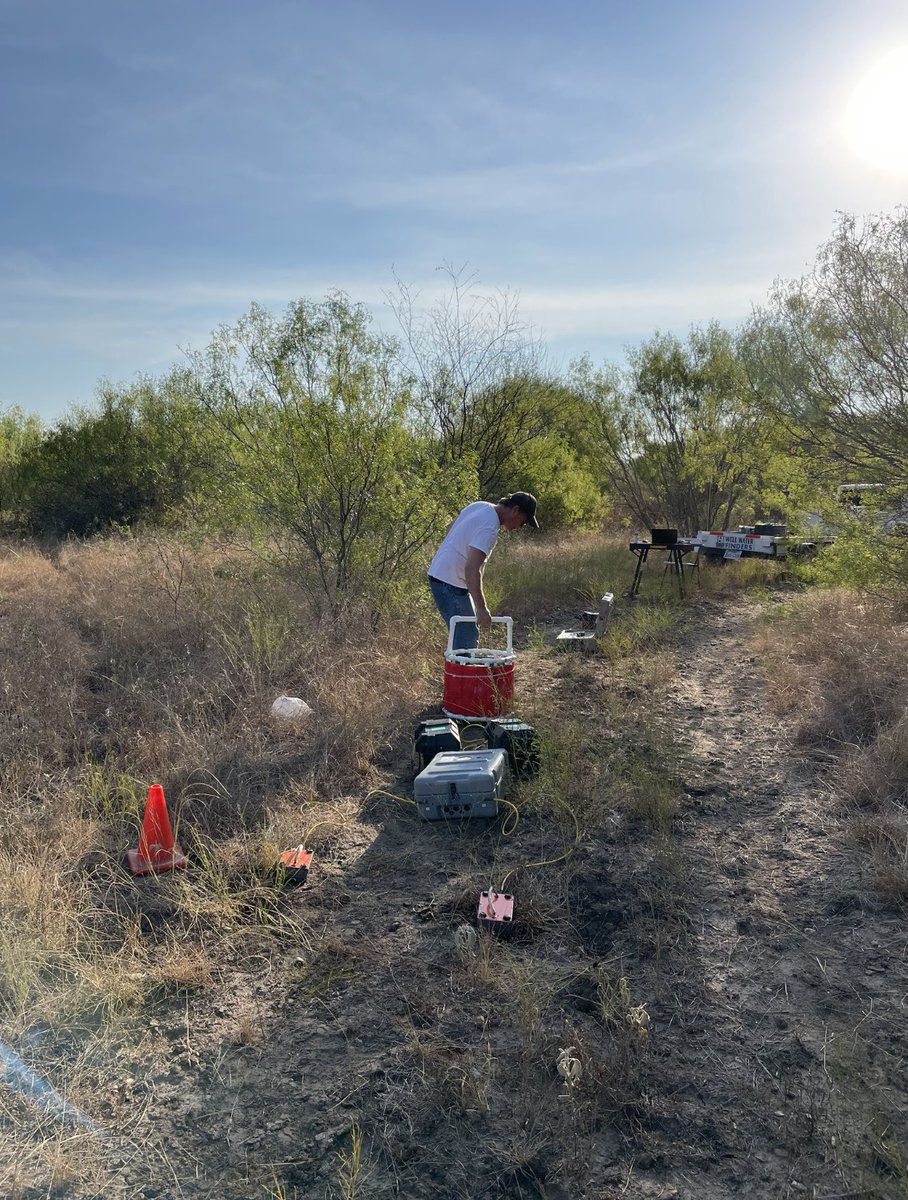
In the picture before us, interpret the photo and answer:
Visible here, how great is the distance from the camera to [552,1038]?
261 cm

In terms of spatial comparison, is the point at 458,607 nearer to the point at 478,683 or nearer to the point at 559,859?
the point at 478,683

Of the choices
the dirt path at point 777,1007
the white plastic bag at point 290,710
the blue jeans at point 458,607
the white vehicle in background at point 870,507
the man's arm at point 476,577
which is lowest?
the dirt path at point 777,1007

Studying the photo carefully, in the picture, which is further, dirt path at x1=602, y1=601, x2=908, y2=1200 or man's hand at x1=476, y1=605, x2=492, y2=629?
man's hand at x1=476, y1=605, x2=492, y2=629

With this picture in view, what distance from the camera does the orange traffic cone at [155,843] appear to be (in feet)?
11.9

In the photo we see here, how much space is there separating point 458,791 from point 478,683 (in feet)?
4.05

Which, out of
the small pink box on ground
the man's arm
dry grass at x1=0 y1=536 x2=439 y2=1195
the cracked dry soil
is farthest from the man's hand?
the small pink box on ground

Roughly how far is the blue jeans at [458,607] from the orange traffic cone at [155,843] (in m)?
2.64

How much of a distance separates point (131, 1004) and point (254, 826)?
4.33 ft

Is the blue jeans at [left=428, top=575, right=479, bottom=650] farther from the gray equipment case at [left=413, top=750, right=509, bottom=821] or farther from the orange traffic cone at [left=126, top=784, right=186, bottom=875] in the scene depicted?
the orange traffic cone at [left=126, top=784, right=186, bottom=875]

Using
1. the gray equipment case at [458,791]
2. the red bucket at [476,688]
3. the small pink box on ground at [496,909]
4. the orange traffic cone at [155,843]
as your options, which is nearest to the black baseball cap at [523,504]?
the red bucket at [476,688]

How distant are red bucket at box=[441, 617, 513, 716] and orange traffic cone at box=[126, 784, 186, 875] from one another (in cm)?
210

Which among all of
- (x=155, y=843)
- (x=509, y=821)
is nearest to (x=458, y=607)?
(x=509, y=821)

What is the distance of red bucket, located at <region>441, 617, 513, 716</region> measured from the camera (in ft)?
17.1

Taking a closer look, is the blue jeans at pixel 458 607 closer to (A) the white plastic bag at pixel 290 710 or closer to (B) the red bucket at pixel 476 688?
(B) the red bucket at pixel 476 688
